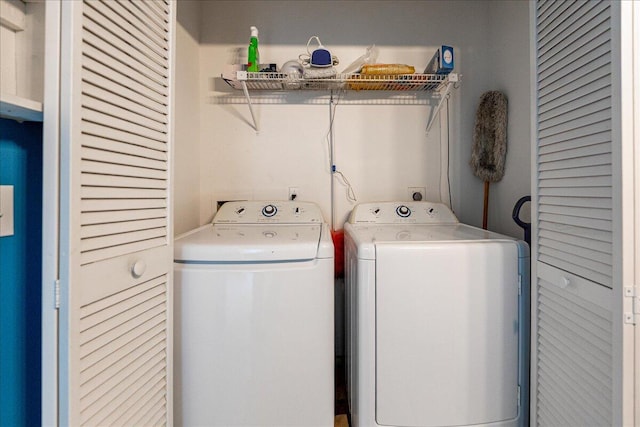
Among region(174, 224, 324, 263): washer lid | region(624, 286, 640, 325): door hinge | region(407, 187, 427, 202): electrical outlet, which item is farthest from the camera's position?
region(407, 187, 427, 202): electrical outlet

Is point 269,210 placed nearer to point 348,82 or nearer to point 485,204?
point 348,82

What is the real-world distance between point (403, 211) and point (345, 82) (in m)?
0.81

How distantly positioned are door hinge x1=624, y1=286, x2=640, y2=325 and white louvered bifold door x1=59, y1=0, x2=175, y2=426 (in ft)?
4.29

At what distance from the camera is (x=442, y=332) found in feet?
4.02

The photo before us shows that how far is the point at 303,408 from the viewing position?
1238 mm

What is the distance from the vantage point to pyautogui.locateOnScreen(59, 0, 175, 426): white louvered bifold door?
0.70 m

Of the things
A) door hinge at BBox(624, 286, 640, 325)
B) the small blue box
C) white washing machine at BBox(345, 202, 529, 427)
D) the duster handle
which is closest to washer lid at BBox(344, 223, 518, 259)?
white washing machine at BBox(345, 202, 529, 427)

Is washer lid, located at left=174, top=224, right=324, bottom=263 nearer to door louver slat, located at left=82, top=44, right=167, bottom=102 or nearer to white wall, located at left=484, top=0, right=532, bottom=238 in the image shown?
door louver slat, located at left=82, top=44, right=167, bottom=102

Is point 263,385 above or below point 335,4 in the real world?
below

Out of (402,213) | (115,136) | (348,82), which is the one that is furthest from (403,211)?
(115,136)

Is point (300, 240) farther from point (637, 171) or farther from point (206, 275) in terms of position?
point (637, 171)

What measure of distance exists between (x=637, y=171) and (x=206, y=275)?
133 cm

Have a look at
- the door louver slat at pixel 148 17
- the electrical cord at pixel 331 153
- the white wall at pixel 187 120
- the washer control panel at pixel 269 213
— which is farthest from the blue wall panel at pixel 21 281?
the electrical cord at pixel 331 153

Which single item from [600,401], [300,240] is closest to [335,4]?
[300,240]
